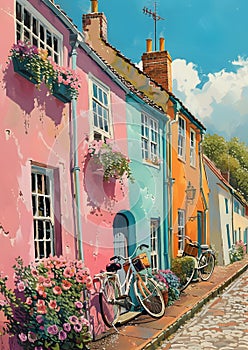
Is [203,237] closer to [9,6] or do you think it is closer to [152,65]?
[152,65]

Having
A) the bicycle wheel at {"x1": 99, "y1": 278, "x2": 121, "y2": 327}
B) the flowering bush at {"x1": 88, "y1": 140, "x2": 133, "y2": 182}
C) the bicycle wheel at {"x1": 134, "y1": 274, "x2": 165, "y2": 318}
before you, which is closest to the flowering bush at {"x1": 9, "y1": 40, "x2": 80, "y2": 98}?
the flowering bush at {"x1": 88, "y1": 140, "x2": 133, "y2": 182}

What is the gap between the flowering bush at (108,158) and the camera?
8453 millimetres

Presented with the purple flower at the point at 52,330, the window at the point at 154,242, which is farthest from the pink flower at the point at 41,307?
the window at the point at 154,242

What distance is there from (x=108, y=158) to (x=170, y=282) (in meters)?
4.49

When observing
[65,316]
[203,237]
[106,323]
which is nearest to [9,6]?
[65,316]

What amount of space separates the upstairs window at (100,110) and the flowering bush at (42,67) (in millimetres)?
1559

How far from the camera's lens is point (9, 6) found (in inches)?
237

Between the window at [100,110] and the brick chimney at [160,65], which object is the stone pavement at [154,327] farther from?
the brick chimney at [160,65]

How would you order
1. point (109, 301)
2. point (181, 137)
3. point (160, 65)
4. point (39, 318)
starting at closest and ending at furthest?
point (39, 318)
point (109, 301)
point (181, 137)
point (160, 65)

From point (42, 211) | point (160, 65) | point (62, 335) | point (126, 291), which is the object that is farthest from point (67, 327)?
point (160, 65)

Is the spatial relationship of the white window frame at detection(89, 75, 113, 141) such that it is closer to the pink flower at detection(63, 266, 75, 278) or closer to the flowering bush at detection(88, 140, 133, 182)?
the flowering bush at detection(88, 140, 133, 182)

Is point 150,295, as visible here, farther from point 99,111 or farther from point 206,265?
point 206,265

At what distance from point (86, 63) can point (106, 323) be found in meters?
4.79

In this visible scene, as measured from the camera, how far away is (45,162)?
6.85 metres
